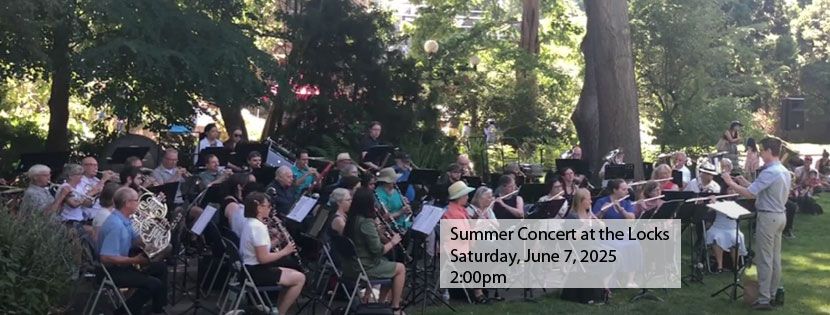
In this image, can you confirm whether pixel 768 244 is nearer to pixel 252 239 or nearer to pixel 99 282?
pixel 252 239

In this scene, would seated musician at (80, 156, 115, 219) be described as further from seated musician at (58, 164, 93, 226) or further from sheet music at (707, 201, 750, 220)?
sheet music at (707, 201, 750, 220)

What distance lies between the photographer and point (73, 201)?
10.3 m

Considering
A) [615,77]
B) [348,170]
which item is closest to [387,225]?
[348,170]

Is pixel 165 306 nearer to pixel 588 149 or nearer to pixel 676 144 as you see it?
pixel 588 149

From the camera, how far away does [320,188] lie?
12766 millimetres

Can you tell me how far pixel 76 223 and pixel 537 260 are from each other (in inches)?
217

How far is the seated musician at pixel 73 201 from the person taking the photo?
10.2 m

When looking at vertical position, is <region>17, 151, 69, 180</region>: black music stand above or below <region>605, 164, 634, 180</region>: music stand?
above

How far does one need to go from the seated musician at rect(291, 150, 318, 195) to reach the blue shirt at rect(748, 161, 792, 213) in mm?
5907

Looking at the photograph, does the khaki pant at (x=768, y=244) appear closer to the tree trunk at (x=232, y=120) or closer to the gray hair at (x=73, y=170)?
the gray hair at (x=73, y=170)

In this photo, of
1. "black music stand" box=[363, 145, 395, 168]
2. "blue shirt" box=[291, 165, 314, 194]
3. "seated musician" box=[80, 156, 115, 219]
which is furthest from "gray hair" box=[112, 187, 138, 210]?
"black music stand" box=[363, 145, 395, 168]

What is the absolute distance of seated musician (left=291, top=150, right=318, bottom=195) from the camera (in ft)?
40.8

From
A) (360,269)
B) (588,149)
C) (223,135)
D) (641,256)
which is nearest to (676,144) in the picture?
(588,149)

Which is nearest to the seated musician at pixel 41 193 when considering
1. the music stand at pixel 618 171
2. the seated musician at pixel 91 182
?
the seated musician at pixel 91 182
